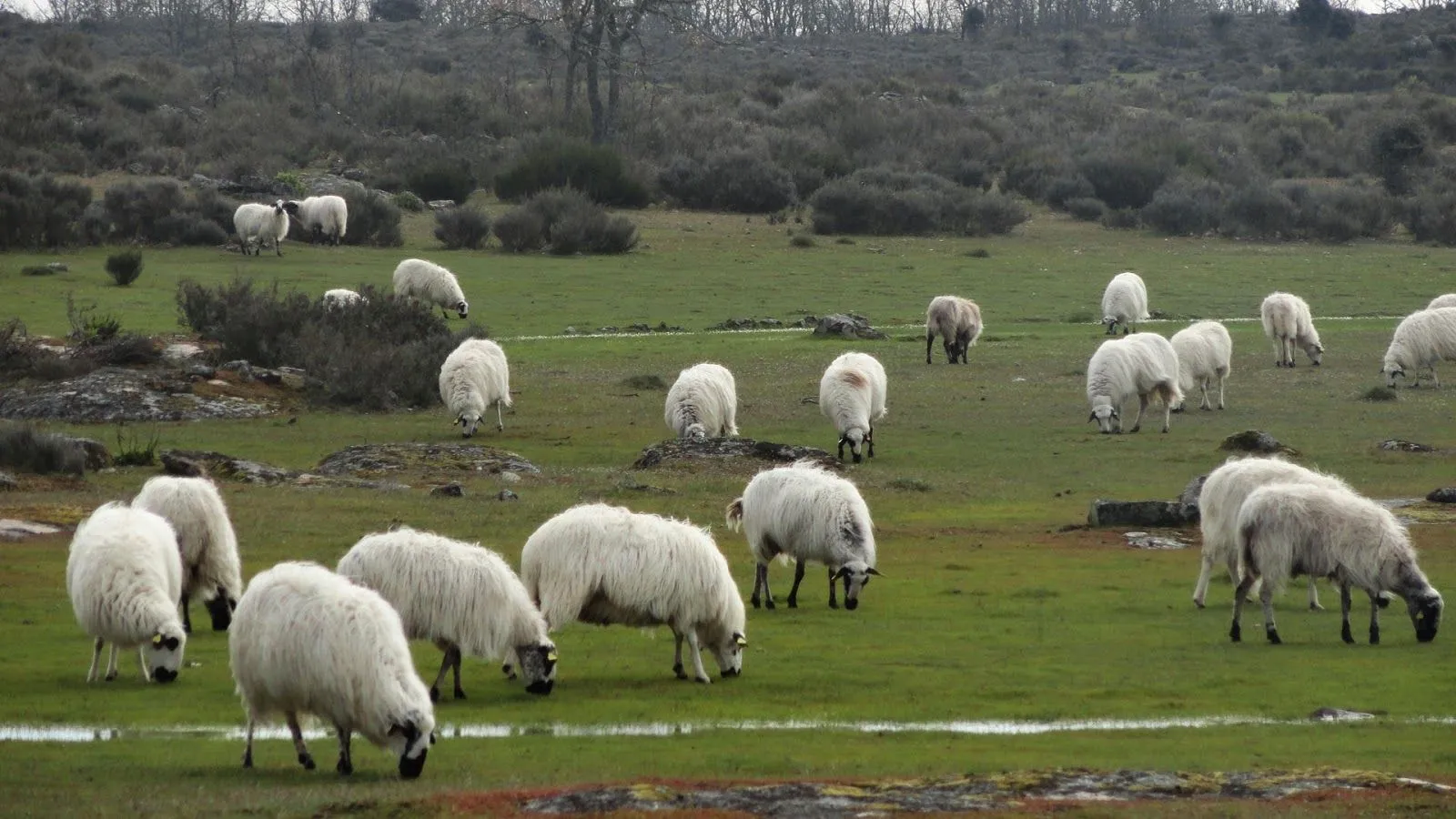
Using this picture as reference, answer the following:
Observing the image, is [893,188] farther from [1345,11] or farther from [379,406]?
[1345,11]

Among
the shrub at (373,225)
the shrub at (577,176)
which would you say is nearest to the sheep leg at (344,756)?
the shrub at (373,225)

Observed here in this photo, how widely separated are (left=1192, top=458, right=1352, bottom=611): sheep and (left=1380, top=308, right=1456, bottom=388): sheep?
19297mm

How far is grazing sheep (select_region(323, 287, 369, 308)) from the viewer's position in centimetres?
3694

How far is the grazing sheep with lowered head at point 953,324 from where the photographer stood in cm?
3847

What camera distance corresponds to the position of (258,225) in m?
52.4

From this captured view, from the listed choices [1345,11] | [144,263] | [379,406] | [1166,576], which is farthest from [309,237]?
[1345,11]

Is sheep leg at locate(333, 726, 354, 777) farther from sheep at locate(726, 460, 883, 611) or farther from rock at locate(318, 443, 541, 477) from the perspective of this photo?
rock at locate(318, 443, 541, 477)

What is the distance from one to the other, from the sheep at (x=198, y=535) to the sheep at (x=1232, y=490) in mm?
8495

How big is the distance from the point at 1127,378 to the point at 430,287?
19.2 meters

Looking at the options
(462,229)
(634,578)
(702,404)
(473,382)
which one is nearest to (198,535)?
(634,578)

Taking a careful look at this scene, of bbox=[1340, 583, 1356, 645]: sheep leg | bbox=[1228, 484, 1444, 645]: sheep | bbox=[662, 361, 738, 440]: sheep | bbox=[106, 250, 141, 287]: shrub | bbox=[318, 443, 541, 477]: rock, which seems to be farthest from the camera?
bbox=[106, 250, 141, 287]: shrub

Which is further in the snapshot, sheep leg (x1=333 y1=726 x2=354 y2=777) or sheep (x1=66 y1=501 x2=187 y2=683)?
sheep (x1=66 y1=501 x2=187 y2=683)

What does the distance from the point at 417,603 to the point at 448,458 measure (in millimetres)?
13557

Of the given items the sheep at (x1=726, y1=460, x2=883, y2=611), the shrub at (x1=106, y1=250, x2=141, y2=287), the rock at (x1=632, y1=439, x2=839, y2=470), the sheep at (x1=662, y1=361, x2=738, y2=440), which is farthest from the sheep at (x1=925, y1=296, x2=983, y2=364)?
the sheep at (x1=726, y1=460, x2=883, y2=611)
